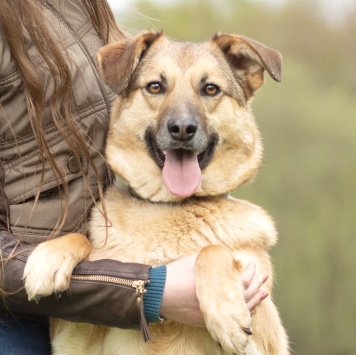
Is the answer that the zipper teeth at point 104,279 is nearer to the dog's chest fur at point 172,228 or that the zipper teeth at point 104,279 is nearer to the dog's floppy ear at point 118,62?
the dog's chest fur at point 172,228

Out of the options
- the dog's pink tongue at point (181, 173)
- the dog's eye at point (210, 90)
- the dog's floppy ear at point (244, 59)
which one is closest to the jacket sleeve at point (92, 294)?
the dog's pink tongue at point (181, 173)

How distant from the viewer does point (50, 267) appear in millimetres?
2777

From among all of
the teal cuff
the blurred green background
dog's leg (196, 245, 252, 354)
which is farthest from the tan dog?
the blurred green background

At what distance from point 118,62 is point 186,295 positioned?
1.01 m

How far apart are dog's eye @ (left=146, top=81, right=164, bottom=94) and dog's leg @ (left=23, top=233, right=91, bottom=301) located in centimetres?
80

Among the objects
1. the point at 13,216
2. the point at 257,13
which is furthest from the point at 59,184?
the point at 257,13

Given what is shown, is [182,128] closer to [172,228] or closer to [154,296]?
[172,228]

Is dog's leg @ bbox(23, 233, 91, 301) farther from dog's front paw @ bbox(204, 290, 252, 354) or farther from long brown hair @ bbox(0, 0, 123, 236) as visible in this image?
dog's front paw @ bbox(204, 290, 252, 354)

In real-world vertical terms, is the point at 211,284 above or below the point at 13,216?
above

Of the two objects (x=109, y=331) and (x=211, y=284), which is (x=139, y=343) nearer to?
(x=109, y=331)

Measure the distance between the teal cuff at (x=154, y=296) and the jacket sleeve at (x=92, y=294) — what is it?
3 cm

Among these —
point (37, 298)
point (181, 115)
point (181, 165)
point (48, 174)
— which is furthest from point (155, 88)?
point (37, 298)

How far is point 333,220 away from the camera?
1419cm

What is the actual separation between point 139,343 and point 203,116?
971 mm
